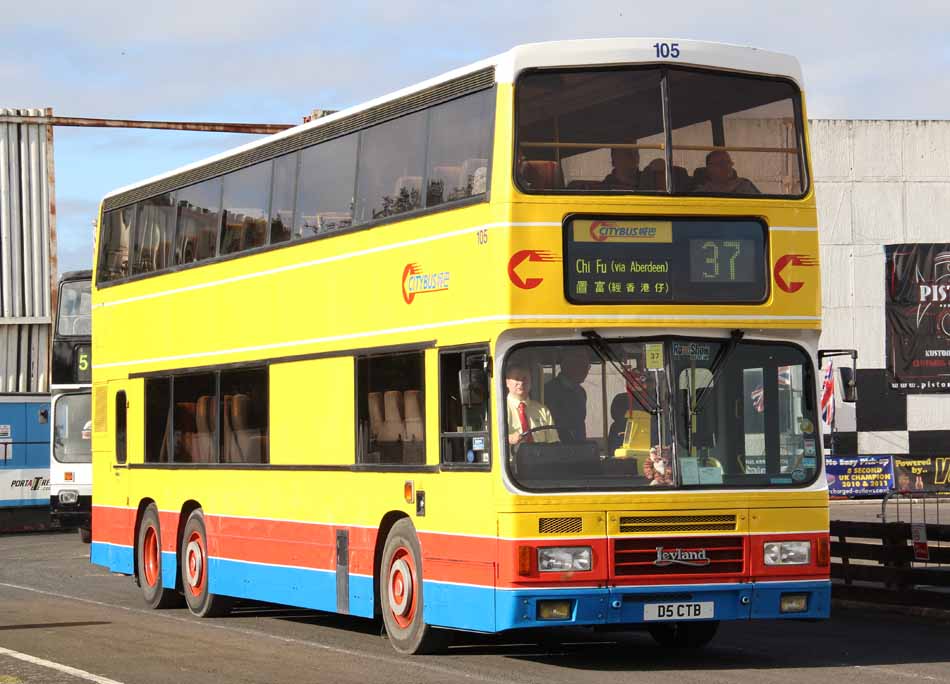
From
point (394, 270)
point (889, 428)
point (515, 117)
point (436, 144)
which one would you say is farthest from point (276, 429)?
point (889, 428)

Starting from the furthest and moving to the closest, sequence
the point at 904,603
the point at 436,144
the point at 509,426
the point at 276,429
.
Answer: the point at 904,603 → the point at 276,429 → the point at 436,144 → the point at 509,426

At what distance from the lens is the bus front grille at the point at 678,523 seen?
13359mm

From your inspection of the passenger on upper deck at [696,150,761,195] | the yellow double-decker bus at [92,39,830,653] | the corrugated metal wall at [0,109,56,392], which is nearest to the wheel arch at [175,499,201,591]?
the yellow double-decker bus at [92,39,830,653]

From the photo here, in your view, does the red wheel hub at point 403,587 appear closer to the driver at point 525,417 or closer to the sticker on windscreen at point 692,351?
the driver at point 525,417

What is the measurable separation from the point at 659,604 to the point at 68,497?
24.6 meters

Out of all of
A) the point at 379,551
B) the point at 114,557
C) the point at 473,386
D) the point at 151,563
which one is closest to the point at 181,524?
the point at 151,563

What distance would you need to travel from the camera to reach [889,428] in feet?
154

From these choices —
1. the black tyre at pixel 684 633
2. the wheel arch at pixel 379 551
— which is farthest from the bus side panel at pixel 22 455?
the black tyre at pixel 684 633

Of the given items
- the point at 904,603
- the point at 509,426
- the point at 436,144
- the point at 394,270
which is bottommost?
the point at 904,603

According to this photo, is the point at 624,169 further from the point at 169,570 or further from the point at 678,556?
the point at 169,570

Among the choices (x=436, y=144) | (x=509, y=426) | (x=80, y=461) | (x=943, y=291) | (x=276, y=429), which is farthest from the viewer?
(x=943, y=291)

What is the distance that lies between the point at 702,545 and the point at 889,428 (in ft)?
114

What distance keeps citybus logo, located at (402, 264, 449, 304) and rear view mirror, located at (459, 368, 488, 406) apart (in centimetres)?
99

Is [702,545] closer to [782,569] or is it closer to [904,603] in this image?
[782,569]
